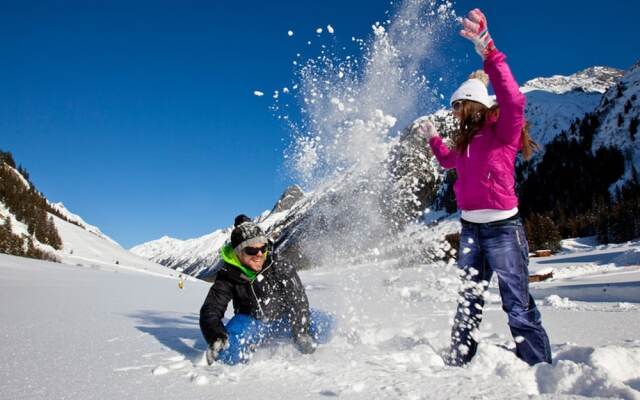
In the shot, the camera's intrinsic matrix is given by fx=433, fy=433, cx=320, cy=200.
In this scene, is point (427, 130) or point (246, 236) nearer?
point (246, 236)

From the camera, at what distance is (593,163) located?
10019 cm

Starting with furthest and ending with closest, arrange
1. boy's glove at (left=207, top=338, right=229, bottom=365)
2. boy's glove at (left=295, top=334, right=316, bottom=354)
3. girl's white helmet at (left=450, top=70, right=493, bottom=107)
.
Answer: girl's white helmet at (left=450, top=70, right=493, bottom=107), boy's glove at (left=295, top=334, right=316, bottom=354), boy's glove at (left=207, top=338, right=229, bottom=365)

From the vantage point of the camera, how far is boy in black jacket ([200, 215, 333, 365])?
12.0 feet

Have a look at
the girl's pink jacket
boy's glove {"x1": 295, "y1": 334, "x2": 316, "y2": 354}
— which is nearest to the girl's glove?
the girl's pink jacket

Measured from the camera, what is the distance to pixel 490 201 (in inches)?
129

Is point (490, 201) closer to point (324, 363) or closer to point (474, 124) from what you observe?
point (474, 124)

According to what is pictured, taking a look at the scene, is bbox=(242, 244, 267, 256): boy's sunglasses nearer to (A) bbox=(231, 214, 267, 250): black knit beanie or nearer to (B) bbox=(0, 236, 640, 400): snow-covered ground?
(A) bbox=(231, 214, 267, 250): black knit beanie

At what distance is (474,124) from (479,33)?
2.27ft

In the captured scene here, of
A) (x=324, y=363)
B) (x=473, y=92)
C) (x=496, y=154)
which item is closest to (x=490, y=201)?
(x=496, y=154)

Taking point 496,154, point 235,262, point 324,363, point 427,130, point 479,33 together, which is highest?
point 479,33

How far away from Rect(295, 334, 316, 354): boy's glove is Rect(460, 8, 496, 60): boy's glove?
246 cm

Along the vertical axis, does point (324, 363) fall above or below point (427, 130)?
below

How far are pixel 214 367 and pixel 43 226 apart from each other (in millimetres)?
A: 28391

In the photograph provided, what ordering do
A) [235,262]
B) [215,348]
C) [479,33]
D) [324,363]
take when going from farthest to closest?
[235,262] → [479,33] → [215,348] → [324,363]
